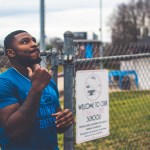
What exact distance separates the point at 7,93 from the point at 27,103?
0.23 metres

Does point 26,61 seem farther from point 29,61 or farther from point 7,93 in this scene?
point 7,93

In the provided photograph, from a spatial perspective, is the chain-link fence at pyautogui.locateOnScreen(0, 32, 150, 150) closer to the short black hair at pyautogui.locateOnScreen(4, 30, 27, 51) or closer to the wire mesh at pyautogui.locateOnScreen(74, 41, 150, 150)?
the wire mesh at pyautogui.locateOnScreen(74, 41, 150, 150)

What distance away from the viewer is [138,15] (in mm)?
58156

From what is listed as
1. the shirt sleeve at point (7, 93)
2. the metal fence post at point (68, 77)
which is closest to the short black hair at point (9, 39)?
the shirt sleeve at point (7, 93)

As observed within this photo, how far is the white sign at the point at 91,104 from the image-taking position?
11.1 ft

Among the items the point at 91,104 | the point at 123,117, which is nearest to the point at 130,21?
the point at 123,117

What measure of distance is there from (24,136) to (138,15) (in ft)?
187

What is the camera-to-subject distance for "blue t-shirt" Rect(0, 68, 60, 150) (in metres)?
2.39

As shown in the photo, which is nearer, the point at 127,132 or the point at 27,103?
the point at 27,103

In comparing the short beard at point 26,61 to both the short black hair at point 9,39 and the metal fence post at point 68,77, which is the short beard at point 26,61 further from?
the metal fence post at point 68,77

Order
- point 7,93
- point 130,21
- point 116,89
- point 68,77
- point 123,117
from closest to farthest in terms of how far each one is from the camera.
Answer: point 7,93
point 68,77
point 116,89
point 123,117
point 130,21

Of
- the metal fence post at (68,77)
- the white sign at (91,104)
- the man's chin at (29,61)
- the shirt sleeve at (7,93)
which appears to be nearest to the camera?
the shirt sleeve at (7,93)

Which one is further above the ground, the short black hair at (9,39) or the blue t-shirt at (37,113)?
the short black hair at (9,39)

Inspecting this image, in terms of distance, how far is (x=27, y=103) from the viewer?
2191 millimetres
